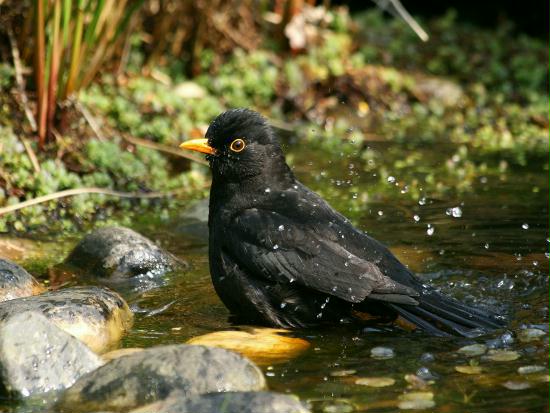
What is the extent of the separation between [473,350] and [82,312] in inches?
77.7

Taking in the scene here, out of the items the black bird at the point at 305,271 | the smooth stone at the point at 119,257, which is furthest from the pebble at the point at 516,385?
the smooth stone at the point at 119,257

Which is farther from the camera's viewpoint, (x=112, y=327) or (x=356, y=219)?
(x=356, y=219)

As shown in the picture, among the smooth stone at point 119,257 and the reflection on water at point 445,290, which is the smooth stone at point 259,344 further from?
the smooth stone at point 119,257

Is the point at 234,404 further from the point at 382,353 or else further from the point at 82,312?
the point at 82,312

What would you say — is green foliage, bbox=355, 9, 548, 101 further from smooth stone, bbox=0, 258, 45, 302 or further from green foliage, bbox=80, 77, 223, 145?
smooth stone, bbox=0, 258, 45, 302

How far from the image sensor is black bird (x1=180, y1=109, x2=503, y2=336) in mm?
5406

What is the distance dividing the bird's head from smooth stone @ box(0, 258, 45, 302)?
120 cm

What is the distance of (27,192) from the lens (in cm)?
788

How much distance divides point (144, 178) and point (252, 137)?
2.92 metres

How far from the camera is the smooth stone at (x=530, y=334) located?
16.9 ft

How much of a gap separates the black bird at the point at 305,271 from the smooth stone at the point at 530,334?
15 cm

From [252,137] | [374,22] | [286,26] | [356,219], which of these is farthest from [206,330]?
[374,22]

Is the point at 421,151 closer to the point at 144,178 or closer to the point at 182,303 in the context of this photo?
the point at 144,178

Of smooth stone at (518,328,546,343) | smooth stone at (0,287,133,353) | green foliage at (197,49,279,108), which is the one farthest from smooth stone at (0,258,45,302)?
green foliage at (197,49,279,108)
